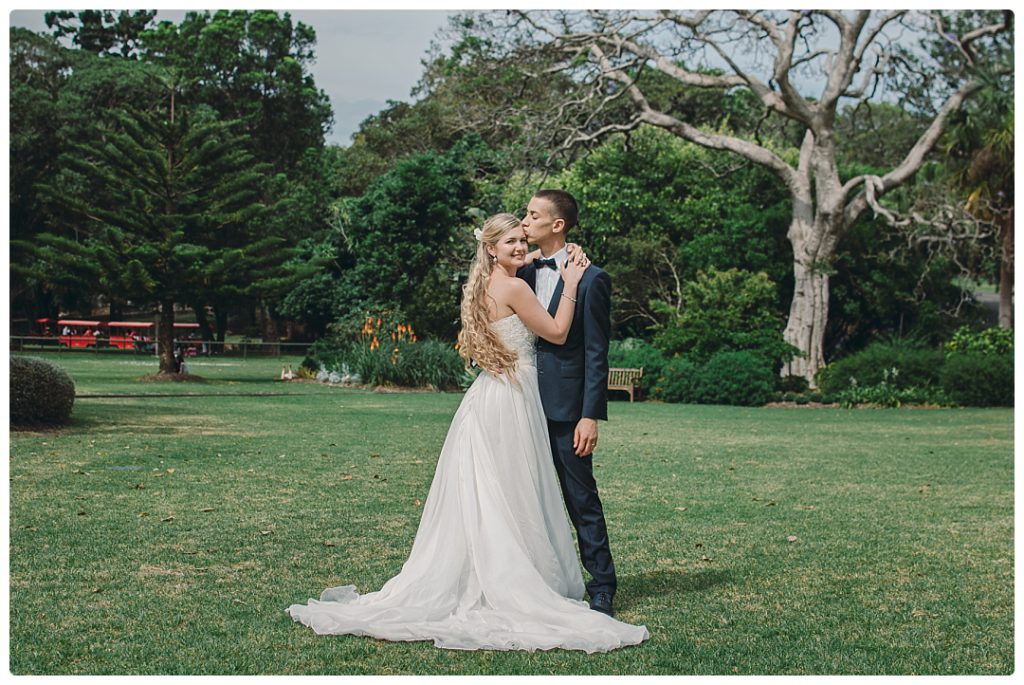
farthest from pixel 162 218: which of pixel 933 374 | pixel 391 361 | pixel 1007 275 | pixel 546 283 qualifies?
pixel 546 283

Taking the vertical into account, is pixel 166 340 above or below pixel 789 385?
above

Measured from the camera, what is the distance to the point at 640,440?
Result: 1361 centimetres

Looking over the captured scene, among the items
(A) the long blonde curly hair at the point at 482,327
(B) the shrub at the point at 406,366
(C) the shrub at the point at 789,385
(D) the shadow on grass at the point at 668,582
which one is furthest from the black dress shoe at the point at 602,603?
(C) the shrub at the point at 789,385

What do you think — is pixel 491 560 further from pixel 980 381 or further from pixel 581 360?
pixel 980 381

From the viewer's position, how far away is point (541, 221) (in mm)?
4984

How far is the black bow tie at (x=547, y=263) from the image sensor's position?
5.12 meters

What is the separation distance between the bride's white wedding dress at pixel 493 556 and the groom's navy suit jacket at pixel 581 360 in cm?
7

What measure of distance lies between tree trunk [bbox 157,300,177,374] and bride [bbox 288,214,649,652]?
70.6 feet

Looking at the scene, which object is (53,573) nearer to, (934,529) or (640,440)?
(934,529)

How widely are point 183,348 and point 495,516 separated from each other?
120 ft

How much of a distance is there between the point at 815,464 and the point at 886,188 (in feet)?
50.6

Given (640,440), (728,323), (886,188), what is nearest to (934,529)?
(640,440)

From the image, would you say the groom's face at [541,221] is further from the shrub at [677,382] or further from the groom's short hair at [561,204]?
the shrub at [677,382]

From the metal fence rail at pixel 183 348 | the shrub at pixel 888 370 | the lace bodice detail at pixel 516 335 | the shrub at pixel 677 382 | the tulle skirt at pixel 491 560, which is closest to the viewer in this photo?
the tulle skirt at pixel 491 560
